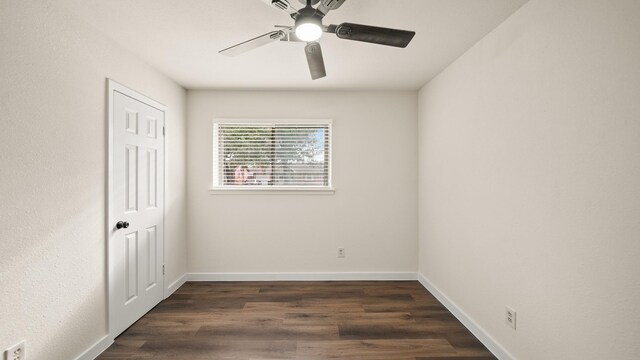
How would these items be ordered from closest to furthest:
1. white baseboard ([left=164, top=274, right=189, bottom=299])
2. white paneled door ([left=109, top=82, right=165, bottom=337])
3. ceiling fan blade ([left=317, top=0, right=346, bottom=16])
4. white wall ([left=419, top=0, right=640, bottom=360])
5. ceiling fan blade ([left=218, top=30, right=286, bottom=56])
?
white wall ([left=419, top=0, right=640, bottom=360])
ceiling fan blade ([left=317, top=0, right=346, bottom=16])
ceiling fan blade ([left=218, top=30, right=286, bottom=56])
white paneled door ([left=109, top=82, right=165, bottom=337])
white baseboard ([left=164, top=274, right=189, bottom=299])

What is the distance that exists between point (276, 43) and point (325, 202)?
6.51 feet

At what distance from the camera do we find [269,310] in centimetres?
295

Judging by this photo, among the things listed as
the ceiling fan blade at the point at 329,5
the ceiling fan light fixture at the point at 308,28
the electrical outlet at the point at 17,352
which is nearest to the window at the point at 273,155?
the ceiling fan light fixture at the point at 308,28

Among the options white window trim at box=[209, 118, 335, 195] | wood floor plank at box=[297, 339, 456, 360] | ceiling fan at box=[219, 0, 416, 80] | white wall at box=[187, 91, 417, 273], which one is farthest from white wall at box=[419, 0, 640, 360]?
white window trim at box=[209, 118, 335, 195]

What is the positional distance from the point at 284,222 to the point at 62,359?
2.30m

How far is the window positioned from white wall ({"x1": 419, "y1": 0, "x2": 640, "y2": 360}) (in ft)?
5.45

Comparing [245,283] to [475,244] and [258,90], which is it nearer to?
[258,90]

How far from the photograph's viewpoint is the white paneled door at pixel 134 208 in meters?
2.40

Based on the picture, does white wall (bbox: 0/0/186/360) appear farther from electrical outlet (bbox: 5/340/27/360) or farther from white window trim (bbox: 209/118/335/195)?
white window trim (bbox: 209/118/335/195)

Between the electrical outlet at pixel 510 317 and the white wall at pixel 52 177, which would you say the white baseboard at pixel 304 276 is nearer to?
the white wall at pixel 52 177

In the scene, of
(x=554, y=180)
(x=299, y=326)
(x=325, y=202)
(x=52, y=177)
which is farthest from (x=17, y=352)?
(x=554, y=180)

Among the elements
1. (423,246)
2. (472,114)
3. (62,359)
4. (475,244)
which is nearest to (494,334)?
(475,244)

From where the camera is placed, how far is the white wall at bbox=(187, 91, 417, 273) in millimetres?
3770

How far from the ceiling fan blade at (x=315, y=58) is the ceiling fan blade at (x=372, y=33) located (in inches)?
7.7
